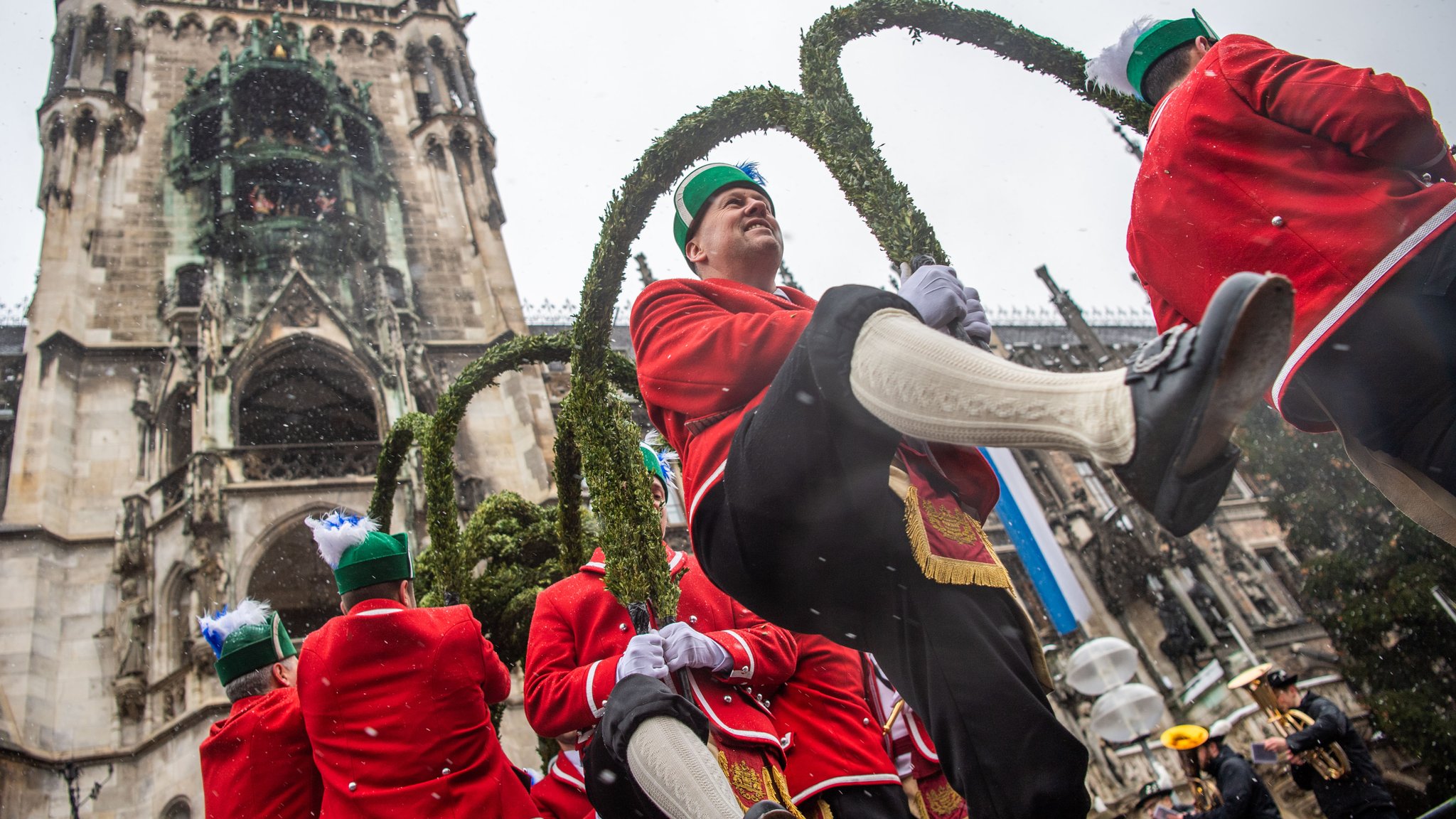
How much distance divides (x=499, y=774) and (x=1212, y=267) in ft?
9.64

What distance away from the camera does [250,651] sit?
13.7ft

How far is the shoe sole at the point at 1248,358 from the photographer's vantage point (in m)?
1.24

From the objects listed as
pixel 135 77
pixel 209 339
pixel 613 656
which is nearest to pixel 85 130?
pixel 135 77

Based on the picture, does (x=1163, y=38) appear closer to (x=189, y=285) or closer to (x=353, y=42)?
(x=189, y=285)

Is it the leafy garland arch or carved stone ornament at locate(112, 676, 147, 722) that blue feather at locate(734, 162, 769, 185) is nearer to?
the leafy garland arch

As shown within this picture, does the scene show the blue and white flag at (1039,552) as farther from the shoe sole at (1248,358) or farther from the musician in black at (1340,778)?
the musician in black at (1340,778)

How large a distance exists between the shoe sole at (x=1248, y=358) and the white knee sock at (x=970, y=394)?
5.5 inches

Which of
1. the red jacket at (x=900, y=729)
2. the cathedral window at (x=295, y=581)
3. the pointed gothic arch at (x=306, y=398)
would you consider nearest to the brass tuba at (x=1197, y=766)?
the red jacket at (x=900, y=729)

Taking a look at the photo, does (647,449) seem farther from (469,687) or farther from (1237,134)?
(1237,134)

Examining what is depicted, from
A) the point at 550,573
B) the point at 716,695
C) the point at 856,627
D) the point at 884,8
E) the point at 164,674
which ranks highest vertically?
the point at 164,674

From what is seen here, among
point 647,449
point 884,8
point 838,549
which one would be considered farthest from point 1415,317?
point 647,449

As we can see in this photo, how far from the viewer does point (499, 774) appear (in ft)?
10.8

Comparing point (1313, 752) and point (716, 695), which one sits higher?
point (716, 695)

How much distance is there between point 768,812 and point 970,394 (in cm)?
114
